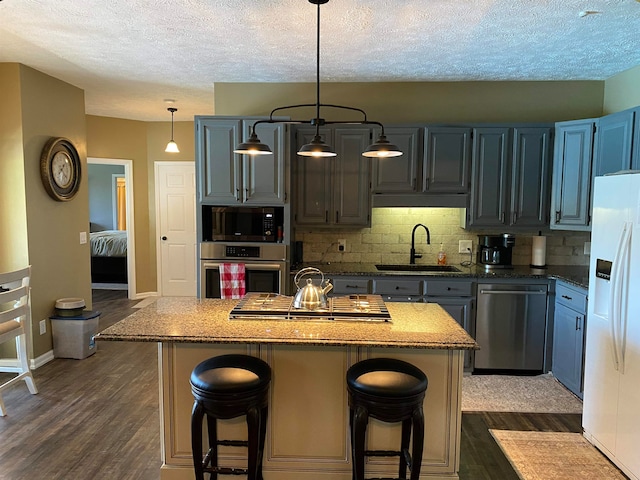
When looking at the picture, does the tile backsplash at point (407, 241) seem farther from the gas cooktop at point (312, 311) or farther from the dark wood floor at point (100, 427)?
the gas cooktop at point (312, 311)

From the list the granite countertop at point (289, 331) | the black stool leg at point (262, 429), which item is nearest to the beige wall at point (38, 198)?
the granite countertop at point (289, 331)

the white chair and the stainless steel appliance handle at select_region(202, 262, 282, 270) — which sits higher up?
the stainless steel appliance handle at select_region(202, 262, 282, 270)

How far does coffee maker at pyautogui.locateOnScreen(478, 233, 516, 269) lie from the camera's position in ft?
13.4

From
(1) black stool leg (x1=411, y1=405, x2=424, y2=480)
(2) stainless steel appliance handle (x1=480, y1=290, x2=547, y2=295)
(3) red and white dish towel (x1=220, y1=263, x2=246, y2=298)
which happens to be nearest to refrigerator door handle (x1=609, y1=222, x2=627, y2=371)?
(2) stainless steel appliance handle (x1=480, y1=290, x2=547, y2=295)

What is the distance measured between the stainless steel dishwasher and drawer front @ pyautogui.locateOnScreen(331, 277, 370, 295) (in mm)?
1002

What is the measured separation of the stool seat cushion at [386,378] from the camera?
186 centimetres

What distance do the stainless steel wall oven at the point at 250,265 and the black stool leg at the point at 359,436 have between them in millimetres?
1987

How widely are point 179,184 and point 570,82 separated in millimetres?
5207

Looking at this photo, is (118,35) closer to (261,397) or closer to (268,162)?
(268,162)

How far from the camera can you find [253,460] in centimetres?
195

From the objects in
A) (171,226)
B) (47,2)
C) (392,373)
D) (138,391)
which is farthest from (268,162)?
(171,226)

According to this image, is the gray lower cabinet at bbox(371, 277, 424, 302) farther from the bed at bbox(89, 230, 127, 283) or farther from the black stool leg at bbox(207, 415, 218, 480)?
the bed at bbox(89, 230, 127, 283)

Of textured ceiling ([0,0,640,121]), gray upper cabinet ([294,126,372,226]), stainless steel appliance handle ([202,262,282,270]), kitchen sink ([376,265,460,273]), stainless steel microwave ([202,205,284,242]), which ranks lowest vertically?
kitchen sink ([376,265,460,273])

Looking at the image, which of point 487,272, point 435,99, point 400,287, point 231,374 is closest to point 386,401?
point 231,374
